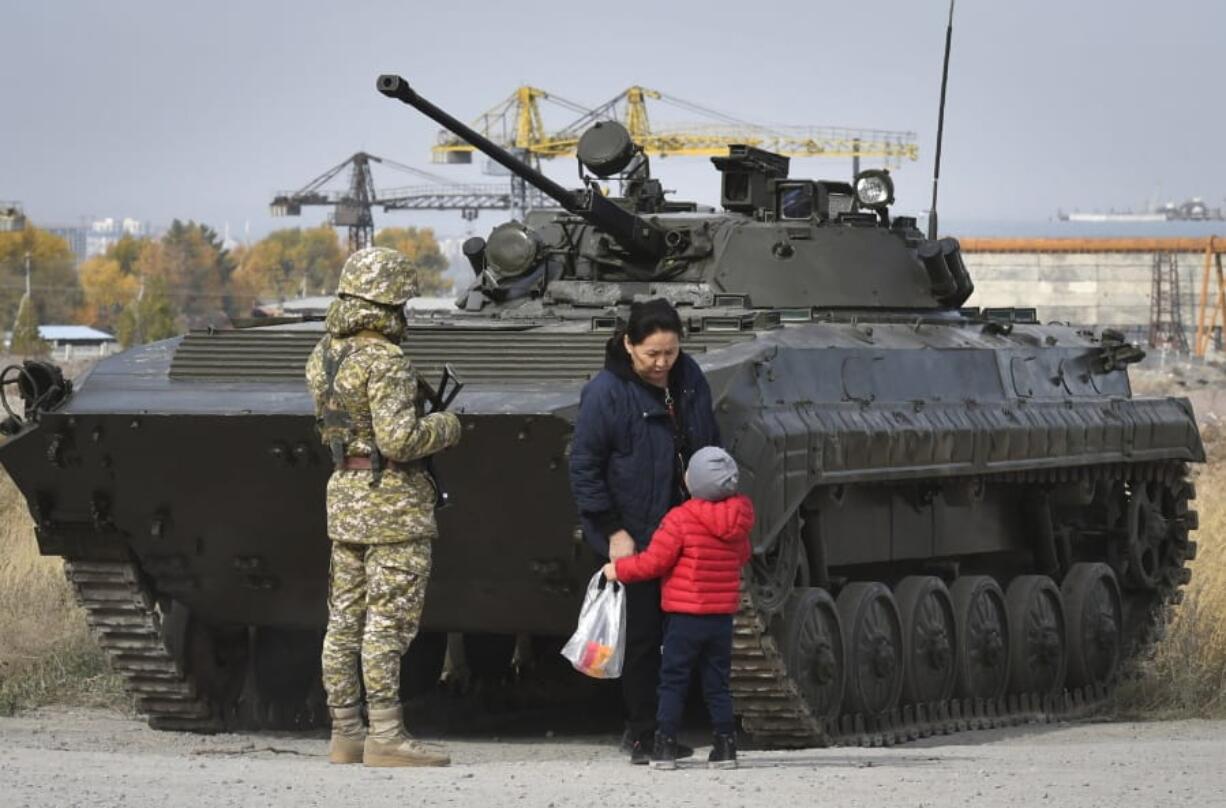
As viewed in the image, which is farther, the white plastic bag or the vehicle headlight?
the vehicle headlight

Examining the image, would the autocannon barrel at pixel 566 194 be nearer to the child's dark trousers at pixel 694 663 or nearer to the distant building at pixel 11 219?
the child's dark trousers at pixel 694 663

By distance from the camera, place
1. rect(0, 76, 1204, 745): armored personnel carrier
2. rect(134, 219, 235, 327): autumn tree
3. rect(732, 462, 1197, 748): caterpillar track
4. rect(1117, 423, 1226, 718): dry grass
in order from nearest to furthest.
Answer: rect(0, 76, 1204, 745): armored personnel carrier, rect(732, 462, 1197, 748): caterpillar track, rect(1117, 423, 1226, 718): dry grass, rect(134, 219, 235, 327): autumn tree

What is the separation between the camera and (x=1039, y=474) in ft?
52.1

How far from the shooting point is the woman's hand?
35.4 feet

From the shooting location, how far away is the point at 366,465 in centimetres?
1100

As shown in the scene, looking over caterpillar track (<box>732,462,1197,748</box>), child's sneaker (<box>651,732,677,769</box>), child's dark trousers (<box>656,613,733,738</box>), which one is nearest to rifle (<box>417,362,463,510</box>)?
child's dark trousers (<box>656,613,733,738</box>)

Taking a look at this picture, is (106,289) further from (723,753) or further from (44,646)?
(723,753)

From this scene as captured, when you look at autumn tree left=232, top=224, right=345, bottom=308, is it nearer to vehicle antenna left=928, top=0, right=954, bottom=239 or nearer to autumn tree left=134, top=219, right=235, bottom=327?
autumn tree left=134, top=219, right=235, bottom=327

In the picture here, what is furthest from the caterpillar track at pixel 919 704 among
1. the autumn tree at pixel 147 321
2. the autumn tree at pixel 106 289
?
the autumn tree at pixel 106 289

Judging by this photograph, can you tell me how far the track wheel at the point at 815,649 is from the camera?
13.2 m

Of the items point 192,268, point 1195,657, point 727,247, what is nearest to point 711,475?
point 727,247

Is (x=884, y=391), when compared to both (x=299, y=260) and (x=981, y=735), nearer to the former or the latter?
(x=981, y=735)

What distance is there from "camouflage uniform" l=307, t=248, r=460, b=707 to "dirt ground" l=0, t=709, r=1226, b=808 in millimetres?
595

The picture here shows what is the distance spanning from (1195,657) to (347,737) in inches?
275
